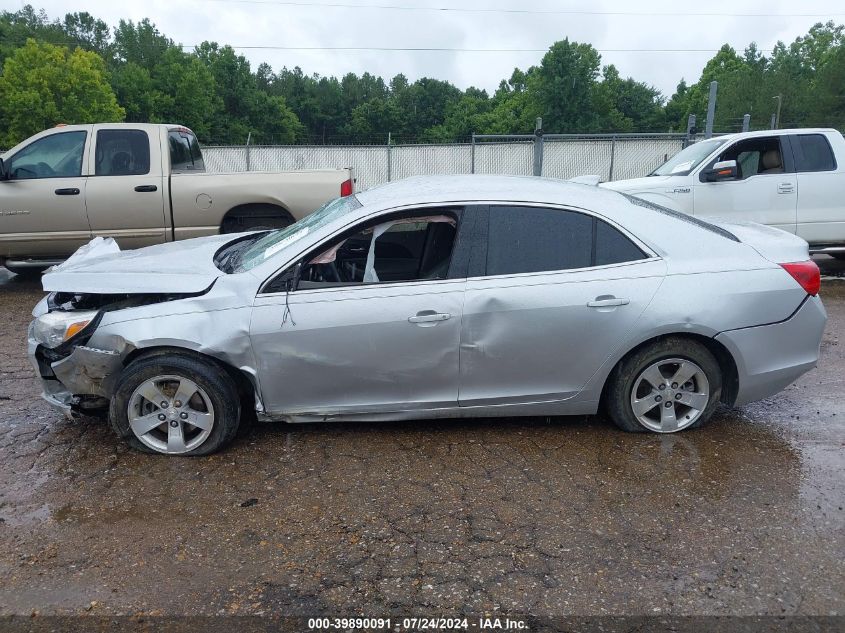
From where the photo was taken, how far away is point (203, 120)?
7469 centimetres

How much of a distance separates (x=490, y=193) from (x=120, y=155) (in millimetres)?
5907

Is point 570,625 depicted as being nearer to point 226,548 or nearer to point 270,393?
point 226,548

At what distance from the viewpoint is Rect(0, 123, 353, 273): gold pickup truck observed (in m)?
8.12

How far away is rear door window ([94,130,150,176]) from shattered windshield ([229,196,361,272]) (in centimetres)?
425

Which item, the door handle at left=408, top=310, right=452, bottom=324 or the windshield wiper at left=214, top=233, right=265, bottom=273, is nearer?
the door handle at left=408, top=310, right=452, bottom=324

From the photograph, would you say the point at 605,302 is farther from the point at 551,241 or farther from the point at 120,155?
the point at 120,155

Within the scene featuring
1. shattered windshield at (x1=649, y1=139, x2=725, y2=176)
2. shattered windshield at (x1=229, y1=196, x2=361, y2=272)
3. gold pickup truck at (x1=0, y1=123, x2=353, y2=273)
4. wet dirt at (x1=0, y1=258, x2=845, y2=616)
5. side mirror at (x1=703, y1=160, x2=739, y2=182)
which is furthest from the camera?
shattered windshield at (x1=649, y1=139, x2=725, y2=176)

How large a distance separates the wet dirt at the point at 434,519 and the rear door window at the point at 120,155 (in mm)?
4416

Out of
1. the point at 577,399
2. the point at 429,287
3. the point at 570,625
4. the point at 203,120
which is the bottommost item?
the point at 570,625

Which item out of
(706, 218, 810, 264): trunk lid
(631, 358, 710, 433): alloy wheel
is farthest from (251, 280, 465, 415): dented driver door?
(706, 218, 810, 264): trunk lid

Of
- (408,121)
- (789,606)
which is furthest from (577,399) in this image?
(408,121)

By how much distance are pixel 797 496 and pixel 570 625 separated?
1.68 m

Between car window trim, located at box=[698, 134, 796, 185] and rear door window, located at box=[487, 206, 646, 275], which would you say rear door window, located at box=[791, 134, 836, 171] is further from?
rear door window, located at box=[487, 206, 646, 275]

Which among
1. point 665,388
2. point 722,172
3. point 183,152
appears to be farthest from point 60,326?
point 722,172
